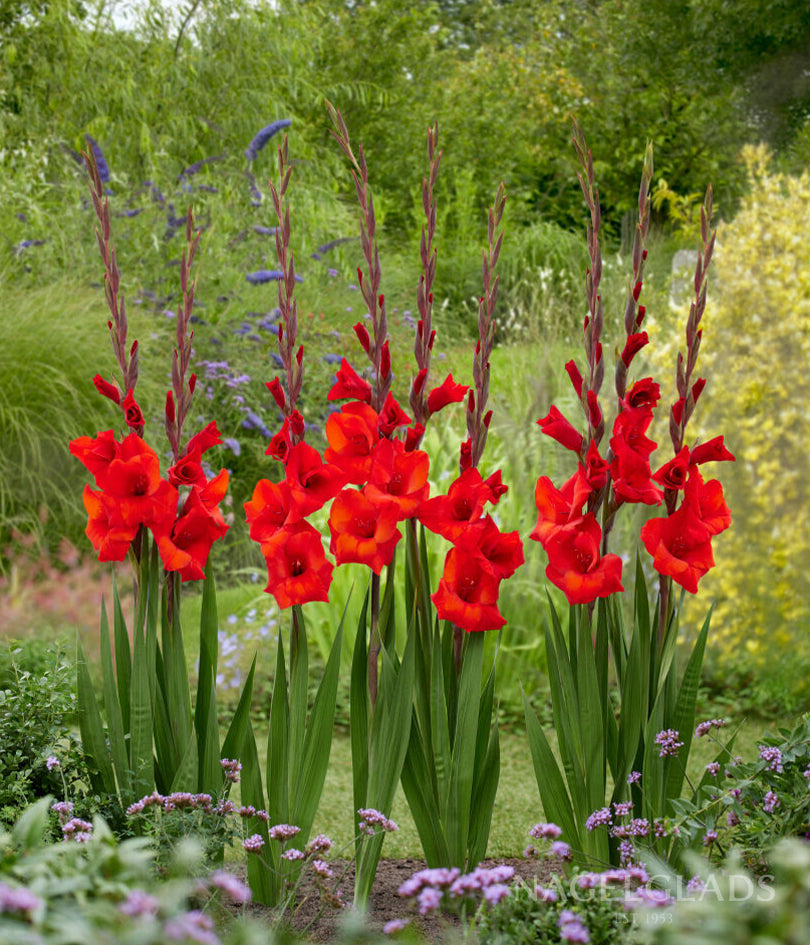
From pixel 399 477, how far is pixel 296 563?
24 cm

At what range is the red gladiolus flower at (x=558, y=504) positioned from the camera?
5.70ft

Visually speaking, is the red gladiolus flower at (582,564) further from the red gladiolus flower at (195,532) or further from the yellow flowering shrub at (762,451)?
the yellow flowering shrub at (762,451)

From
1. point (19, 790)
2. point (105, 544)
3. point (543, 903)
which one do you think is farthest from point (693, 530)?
point (19, 790)

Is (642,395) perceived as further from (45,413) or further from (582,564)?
(45,413)

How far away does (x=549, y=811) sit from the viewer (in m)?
1.84

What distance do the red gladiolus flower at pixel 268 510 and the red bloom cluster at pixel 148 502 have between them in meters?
0.10

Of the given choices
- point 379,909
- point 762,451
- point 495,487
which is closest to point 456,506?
point 495,487

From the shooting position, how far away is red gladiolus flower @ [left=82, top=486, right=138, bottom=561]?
5.92 ft

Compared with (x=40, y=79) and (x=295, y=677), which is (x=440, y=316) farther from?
(x=295, y=677)

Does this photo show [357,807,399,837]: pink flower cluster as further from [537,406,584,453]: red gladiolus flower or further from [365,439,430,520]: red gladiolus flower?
[537,406,584,453]: red gladiolus flower

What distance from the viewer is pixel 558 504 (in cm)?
178

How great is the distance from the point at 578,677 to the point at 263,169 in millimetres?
8342

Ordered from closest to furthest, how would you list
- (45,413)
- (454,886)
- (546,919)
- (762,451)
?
1. (454,886)
2. (546,919)
3. (762,451)
4. (45,413)

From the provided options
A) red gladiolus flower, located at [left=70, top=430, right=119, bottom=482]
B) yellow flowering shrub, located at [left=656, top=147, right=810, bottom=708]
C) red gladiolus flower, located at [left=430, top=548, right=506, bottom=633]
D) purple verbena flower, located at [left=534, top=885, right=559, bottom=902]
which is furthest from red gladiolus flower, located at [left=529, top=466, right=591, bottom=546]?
yellow flowering shrub, located at [left=656, top=147, right=810, bottom=708]
